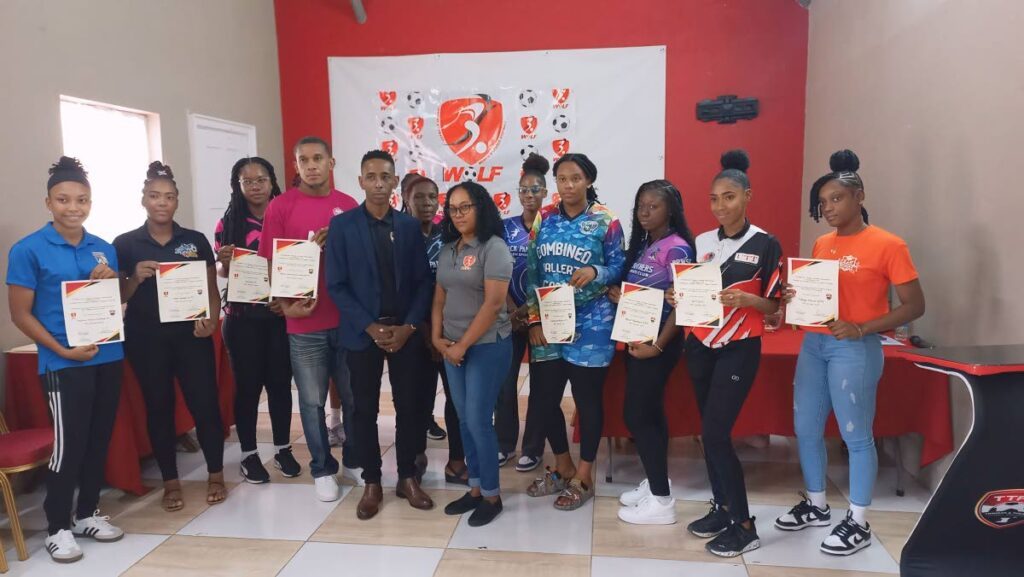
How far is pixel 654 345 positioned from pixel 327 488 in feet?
5.47

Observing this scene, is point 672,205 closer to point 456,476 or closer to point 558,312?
point 558,312

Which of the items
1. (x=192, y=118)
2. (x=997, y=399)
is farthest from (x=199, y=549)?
(x=192, y=118)

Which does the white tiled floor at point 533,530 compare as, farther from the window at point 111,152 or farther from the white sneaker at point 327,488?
the window at point 111,152

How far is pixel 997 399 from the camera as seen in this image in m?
1.75

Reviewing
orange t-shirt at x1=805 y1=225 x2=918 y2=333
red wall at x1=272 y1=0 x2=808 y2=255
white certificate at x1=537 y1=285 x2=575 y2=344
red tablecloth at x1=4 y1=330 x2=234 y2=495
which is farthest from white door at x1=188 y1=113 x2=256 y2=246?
orange t-shirt at x1=805 y1=225 x2=918 y2=333

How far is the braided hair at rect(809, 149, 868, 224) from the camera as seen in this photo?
91.7 inches

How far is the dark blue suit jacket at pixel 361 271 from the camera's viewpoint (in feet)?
8.71

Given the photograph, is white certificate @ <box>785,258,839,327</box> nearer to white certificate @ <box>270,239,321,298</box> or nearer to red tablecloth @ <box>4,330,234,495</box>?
white certificate @ <box>270,239,321,298</box>

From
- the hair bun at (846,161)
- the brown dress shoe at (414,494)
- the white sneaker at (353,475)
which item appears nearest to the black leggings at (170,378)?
the white sneaker at (353,475)

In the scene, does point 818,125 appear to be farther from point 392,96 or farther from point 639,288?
point 392,96

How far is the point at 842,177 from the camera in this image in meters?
2.34

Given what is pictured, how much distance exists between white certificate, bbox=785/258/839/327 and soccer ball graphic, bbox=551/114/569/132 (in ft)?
10.6

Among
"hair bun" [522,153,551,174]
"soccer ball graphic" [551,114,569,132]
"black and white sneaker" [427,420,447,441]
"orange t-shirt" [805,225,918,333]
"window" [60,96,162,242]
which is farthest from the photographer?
"soccer ball graphic" [551,114,569,132]

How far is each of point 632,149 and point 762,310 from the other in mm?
3179
